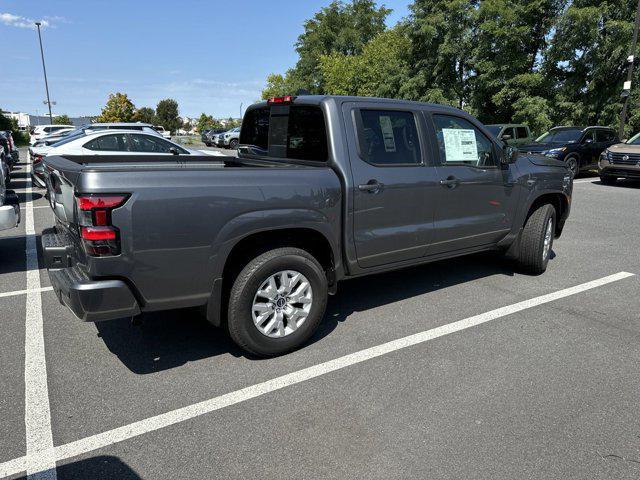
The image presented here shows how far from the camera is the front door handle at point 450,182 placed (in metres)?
4.34

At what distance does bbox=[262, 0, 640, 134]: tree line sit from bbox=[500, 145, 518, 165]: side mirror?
13.2 meters

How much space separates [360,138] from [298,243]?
998 millimetres

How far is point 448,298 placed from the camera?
4.83 m

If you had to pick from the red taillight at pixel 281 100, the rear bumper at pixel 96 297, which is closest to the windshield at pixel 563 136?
the red taillight at pixel 281 100

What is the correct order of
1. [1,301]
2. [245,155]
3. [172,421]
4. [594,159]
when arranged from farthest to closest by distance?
[594,159], [245,155], [1,301], [172,421]

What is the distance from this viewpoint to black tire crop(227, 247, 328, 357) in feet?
10.8

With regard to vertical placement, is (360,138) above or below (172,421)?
above

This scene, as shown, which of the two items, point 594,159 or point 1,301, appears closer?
point 1,301

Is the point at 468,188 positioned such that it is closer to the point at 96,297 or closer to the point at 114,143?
the point at 96,297

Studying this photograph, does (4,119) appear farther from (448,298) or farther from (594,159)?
(448,298)

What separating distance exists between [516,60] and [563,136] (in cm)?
1012

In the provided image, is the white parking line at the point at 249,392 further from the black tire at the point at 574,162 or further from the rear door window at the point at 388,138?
the black tire at the point at 574,162

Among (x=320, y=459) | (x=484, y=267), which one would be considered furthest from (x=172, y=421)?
(x=484, y=267)

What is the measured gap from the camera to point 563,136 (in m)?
15.6
